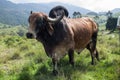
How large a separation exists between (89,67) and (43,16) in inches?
120

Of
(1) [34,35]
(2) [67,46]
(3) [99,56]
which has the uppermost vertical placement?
(1) [34,35]

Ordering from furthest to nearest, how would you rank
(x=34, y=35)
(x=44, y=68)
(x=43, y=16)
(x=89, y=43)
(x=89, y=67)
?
(x=89, y=43)
(x=89, y=67)
(x=44, y=68)
(x=43, y=16)
(x=34, y=35)

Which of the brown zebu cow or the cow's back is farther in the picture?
the cow's back

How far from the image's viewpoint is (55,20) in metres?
10.3

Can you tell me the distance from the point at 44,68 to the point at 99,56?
146 inches

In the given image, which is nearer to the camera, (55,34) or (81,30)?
(55,34)

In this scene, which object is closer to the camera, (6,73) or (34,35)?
(34,35)

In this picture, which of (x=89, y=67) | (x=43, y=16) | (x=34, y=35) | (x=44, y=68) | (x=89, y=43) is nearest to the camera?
(x=34, y=35)

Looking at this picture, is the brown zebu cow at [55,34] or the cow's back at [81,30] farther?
the cow's back at [81,30]

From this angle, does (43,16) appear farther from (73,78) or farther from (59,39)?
(73,78)

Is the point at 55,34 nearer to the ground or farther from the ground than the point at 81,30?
farther from the ground

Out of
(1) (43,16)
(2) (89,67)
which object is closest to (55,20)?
(1) (43,16)

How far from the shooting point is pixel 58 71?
1038 cm

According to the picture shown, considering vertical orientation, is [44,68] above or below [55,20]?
below
